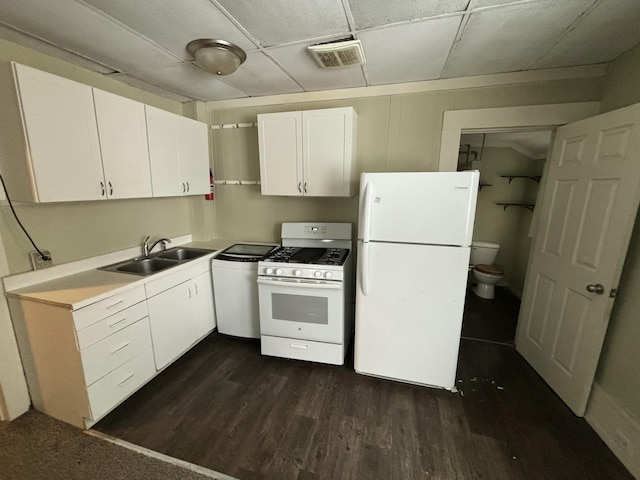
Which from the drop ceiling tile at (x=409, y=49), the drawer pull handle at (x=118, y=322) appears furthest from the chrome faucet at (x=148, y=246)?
the drop ceiling tile at (x=409, y=49)

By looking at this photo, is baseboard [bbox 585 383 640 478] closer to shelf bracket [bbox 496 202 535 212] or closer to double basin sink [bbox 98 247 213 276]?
shelf bracket [bbox 496 202 535 212]

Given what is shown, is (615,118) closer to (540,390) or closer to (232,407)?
(540,390)

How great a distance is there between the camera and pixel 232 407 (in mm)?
1933

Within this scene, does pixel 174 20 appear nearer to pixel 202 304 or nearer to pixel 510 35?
pixel 510 35

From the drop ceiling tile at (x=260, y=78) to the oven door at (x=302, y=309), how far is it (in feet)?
5.61

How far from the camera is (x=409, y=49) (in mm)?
1840

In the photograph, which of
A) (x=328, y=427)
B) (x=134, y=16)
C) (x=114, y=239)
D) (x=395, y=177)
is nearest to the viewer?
(x=134, y=16)

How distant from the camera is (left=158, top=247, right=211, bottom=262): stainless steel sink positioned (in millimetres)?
2771

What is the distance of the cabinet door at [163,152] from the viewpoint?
229cm

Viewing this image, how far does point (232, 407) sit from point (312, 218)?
73.7 inches

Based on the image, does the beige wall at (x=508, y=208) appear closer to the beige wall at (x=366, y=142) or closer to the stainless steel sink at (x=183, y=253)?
the beige wall at (x=366, y=142)

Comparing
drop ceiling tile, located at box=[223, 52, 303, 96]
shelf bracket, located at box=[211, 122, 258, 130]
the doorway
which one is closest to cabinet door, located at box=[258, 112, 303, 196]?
drop ceiling tile, located at box=[223, 52, 303, 96]

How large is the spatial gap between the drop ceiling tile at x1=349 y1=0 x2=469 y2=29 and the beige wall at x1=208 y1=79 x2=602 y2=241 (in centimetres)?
108

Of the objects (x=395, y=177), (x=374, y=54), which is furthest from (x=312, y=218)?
(x=374, y=54)
